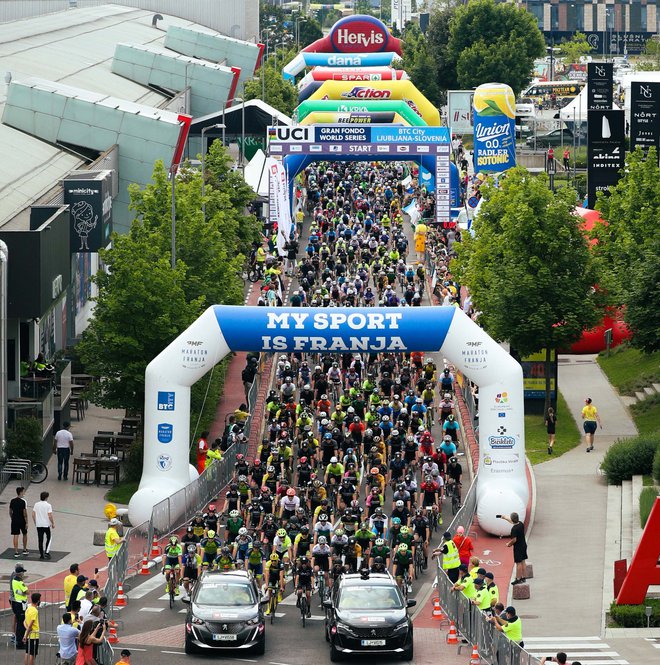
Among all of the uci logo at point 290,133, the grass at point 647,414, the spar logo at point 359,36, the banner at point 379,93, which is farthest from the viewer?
the spar logo at point 359,36

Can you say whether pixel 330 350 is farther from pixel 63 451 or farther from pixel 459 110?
pixel 459 110

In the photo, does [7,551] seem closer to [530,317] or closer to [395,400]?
[395,400]

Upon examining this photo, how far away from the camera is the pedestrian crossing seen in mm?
26734

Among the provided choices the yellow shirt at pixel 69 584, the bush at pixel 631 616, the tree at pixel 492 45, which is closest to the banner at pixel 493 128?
the bush at pixel 631 616

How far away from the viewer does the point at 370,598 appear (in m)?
27.4

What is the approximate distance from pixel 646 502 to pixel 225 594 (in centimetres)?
1024

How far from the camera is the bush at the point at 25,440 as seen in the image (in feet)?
129

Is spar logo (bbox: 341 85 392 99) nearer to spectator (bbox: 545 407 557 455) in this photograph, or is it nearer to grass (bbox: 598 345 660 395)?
grass (bbox: 598 345 660 395)

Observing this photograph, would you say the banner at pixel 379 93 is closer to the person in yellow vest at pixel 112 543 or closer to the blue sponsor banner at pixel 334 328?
the blue sponsor banner at pixel 334 328

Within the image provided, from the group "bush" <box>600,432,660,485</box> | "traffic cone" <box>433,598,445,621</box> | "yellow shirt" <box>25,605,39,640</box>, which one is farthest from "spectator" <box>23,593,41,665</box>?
"bush" <box>600,432,660,485</box>

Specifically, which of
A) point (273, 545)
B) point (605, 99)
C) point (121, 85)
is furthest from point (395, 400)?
point (121, 85)

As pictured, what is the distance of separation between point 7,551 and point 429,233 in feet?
121

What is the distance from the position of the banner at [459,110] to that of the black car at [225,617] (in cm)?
6773

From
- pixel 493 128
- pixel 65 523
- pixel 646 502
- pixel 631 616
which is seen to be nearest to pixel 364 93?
pixel 493 128
